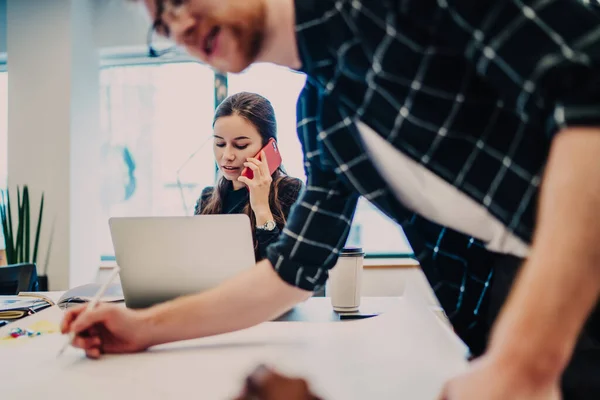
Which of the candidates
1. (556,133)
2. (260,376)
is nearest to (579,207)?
(556,133)

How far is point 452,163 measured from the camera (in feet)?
1.82

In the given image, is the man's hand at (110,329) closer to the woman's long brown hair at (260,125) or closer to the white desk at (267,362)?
the white desk at (267,362)

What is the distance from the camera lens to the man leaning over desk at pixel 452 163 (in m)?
0.35

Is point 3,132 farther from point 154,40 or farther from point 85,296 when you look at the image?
point 154,40

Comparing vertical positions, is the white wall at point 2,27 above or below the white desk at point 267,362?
above

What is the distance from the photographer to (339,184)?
82cm

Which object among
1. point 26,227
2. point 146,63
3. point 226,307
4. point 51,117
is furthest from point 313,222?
point 146,63

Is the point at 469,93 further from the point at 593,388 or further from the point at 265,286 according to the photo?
the point at 265,286

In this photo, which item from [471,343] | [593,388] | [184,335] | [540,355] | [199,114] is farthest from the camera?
[199,114]

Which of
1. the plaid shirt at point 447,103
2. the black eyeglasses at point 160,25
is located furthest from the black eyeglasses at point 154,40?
the plaid shirt at point 447,103

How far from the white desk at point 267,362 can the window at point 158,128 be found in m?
2.94

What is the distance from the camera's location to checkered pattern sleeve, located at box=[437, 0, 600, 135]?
0.37 metres

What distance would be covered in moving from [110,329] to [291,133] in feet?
8.97

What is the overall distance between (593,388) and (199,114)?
140 inches
